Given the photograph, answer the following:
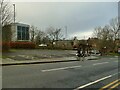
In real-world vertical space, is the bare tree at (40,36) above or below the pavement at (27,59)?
above

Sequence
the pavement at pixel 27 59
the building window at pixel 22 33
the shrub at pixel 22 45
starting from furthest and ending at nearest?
the building window at pixel 22 33 < the shrub at pixel 22 45 < the pavement at pixel 27 59

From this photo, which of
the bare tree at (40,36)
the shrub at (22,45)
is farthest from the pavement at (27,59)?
the bare tree at (40,36)

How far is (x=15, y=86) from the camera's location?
1041 cm

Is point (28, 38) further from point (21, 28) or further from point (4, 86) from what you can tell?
point (4, 86)

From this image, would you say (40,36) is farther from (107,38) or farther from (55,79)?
(55,79)

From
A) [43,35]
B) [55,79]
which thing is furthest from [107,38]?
[55,79]

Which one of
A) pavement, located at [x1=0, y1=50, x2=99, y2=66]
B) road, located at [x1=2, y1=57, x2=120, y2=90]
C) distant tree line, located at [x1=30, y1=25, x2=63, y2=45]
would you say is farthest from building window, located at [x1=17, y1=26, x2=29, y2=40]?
road, located at [x1=2, y1=57, x2=120, y2=90]

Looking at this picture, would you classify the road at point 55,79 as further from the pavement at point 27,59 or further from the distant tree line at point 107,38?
the distant tree line at point 107,38

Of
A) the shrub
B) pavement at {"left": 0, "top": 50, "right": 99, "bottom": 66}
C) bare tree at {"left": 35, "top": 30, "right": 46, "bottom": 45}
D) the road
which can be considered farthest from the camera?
bare tree at {"left": 35, "top": 30, "right": 46, "bottom": 45}

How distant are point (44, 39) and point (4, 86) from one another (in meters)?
74.9

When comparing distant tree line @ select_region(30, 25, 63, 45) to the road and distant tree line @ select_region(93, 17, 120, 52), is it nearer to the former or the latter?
distant tree line @ select_region(93, 17, 120, 52)

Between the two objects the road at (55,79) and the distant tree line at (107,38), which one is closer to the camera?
the road at (55,79)

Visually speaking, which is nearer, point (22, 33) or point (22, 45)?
point (22, 45)

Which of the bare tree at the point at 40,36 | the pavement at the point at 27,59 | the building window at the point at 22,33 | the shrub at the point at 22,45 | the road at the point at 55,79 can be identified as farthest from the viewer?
the building window at the point at 22,33
